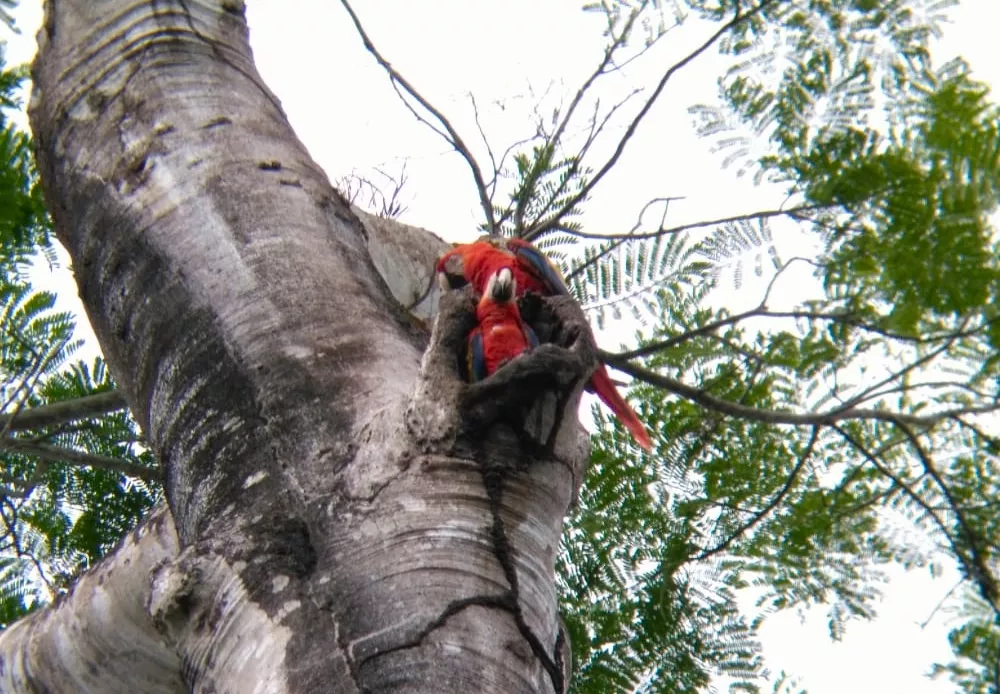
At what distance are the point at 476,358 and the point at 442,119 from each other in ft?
5.36

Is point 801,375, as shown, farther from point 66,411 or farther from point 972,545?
point 66,411

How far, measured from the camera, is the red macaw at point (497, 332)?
168cm

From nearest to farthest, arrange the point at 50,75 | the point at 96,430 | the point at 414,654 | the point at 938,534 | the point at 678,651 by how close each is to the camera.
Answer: the point at 414,654 → the point at 50,75 → the point at 678,651 → the point at 938,534 → the point at 96,430

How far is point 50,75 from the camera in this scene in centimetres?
233

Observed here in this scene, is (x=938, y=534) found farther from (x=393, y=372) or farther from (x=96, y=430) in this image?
(x=96, y=430)

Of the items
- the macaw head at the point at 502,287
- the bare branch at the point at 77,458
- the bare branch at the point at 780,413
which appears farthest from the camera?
the bare branch at the point at 77,458

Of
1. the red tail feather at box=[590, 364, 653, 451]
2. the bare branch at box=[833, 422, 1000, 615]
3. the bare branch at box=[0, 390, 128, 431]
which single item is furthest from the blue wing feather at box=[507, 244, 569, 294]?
the bare branch at box=[0, 390, 128, 431]

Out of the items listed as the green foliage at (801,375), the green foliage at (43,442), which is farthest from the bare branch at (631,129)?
the green foliage at (43,442)

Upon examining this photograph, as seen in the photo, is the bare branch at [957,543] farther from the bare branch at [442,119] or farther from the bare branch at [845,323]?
the bare branch at [442,119]

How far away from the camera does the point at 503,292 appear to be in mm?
1822

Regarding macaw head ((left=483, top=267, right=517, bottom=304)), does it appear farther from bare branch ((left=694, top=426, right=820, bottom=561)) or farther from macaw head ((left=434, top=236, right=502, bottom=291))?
bare branch ((left=694, top=426, right=820, bottom=561))

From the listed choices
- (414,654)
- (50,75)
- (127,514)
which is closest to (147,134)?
(50,75)

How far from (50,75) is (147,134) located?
398 mm

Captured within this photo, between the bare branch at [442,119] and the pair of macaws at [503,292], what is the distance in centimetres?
35
